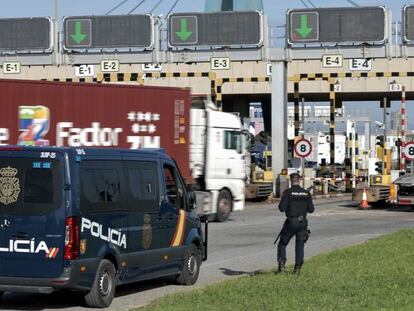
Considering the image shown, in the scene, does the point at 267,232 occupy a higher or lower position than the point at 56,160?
lower

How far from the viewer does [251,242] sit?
21.0 meters

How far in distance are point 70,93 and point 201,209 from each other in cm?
571

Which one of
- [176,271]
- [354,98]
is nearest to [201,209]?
[176,271]

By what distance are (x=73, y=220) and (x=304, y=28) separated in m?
28.2

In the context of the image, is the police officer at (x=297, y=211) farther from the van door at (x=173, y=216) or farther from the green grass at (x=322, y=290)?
the van door at (x=173, y=216)

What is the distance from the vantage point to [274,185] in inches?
1553

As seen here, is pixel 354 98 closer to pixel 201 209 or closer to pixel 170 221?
pixel 201 209

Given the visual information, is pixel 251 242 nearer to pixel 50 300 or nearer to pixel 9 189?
pixel 50 300

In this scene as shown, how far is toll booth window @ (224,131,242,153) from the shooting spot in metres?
27.1

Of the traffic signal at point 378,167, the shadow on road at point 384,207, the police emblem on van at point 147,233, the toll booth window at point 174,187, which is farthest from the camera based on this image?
the traffic signal at point 378,167

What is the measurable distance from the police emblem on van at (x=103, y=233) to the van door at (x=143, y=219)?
0.24 m

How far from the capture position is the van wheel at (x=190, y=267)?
13.6 meters

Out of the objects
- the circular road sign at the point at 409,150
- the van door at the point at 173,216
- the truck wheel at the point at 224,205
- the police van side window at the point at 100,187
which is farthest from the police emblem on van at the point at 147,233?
the circular road sign at the point at 409,150

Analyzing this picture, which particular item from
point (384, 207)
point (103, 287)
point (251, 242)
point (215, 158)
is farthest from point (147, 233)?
point (384, 207)
